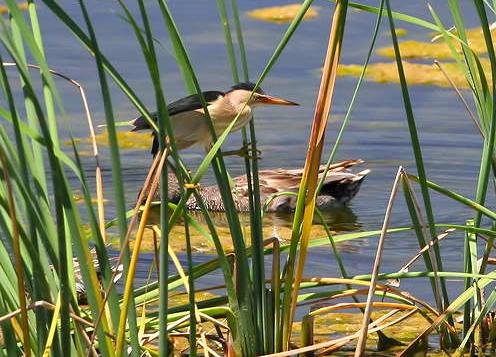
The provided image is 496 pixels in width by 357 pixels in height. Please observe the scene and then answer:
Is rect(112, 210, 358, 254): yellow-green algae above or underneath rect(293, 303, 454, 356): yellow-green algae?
underneath

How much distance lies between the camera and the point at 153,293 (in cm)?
366

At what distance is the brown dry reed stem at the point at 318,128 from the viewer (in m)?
3.38

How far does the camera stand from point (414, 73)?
1040cm

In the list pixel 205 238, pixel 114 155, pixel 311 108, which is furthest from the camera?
pixel 311 108

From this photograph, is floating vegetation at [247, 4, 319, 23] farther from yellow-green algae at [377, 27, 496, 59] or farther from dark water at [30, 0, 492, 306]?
yellow-green algae at [377, 27, 496, 59]

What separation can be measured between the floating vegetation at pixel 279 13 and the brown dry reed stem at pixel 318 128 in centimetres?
823

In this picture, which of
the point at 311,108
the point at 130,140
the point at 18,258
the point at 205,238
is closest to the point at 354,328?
the point at 18,258

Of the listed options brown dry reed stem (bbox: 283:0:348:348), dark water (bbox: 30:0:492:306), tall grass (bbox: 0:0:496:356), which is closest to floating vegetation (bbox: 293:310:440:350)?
tall grass (bbox: 0:0:496:356)

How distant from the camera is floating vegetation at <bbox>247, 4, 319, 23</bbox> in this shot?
1174 cm

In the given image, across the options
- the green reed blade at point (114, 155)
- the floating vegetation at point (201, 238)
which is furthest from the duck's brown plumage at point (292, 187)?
the green reed blade at point (114, 155)

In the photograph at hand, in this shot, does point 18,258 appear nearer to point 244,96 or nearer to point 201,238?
point 244,96

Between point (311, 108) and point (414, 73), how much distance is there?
114cm

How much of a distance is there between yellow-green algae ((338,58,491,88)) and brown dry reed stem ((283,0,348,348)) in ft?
21.9

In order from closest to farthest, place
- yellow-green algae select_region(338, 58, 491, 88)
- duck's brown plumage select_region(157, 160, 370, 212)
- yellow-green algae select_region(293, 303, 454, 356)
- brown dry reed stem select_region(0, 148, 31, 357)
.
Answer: brown dry reed stem select_region(0, 148, 31, 357) < yellow-green algae select_region(293, 303, 454, 356) < duck's brown plumage select_region(157, 160, 370, 212) < yellow-green algae select_region(338, 58, 491, 88)
